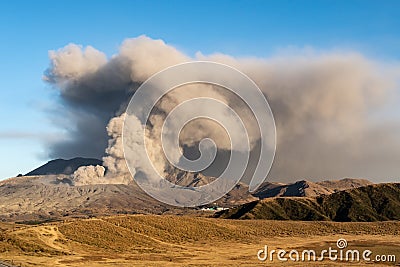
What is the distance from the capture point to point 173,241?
136000 millimetres

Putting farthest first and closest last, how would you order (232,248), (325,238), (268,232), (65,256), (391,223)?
(391,223), (268,232), (325,238), (232,248), (65,256)

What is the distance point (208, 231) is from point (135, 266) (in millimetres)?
77832

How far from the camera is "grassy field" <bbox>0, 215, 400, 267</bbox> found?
300ft

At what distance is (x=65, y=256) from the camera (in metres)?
95.7

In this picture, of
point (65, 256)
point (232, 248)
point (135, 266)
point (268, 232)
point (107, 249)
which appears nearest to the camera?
point (135, 266)

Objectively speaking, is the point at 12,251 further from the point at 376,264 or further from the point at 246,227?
the point at 246,227

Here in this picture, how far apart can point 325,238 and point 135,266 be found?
89166 mm

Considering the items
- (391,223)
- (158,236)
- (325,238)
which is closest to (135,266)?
(158,236)

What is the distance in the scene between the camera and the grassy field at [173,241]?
300ft

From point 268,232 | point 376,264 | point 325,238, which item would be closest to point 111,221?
point 268,232

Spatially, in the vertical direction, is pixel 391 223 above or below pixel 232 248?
above

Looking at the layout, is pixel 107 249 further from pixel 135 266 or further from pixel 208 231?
pixel 208 231

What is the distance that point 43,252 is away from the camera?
98312mm

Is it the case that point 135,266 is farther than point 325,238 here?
No
